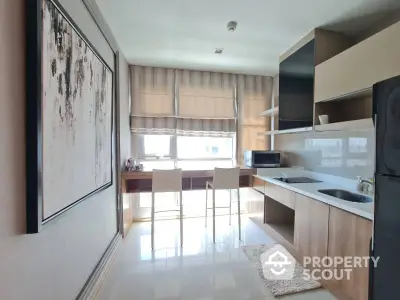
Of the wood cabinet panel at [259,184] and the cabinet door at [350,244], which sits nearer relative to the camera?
the cabinet door at [350,244]

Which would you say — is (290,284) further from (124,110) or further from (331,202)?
(124,110)

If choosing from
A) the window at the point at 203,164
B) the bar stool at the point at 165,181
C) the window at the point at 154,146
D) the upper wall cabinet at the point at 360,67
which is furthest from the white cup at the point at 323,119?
the window at the point at 154,146

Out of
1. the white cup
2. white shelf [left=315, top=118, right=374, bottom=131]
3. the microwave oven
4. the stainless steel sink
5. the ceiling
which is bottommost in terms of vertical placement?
the stainless steel sink

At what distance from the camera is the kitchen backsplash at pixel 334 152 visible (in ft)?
7.34

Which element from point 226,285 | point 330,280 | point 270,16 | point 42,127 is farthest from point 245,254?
point 270,16

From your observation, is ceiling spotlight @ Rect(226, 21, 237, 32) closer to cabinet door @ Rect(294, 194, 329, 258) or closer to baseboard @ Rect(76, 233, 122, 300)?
cabinet door @ Rect(294, 194, 329, 258)

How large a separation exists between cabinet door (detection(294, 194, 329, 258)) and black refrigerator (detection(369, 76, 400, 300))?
21.3 inches

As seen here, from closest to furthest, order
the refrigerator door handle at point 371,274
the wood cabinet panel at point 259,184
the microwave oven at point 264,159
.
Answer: the refrigerator door handle at point 371,274, the wood cabinet panel at point 259,184, the microwave oven at point 264,159

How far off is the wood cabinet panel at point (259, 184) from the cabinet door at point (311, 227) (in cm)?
93

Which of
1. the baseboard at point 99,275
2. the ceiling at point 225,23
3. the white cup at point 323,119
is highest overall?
the ceiling at point 225,23

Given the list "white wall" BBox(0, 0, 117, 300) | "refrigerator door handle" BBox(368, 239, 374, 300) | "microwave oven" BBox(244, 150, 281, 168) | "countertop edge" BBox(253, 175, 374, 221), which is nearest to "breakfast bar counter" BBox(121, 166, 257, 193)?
"microwave oven" BBox(244, 150, 281, 168)

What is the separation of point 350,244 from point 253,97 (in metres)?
2.96

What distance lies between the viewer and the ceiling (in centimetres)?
200

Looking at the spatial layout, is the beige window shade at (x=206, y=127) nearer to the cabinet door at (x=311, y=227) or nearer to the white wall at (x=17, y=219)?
the cabinet door at (x=311, y=227)
